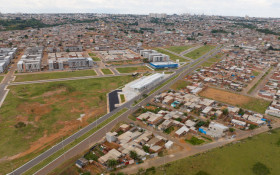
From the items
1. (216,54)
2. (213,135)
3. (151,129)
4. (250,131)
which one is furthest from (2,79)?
(216,54)

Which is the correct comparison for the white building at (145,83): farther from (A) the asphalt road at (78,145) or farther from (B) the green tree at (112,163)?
(B) the green tree at (112,163)

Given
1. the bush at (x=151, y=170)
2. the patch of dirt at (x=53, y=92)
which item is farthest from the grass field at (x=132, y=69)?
the bush at (x=151, y=170)

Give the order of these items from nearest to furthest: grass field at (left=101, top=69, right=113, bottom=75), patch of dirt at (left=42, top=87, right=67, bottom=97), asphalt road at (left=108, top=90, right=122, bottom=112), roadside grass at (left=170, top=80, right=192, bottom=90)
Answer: asphalt road at (left=108, top=90, right=122, bottom=112)
patch of dirt at (left=42, top=87, right=67, bottom=97)
roadside grass at (left=170, top=80, right=192, bottom=90)
grass field at (left=101, top=69, right=113, bottom=75)

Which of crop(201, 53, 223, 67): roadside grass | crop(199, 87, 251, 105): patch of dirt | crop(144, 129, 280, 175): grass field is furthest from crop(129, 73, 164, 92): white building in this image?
crop(201, 53, 223, 67): roadside grass

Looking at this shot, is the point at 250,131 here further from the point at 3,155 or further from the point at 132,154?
the point at 3,155

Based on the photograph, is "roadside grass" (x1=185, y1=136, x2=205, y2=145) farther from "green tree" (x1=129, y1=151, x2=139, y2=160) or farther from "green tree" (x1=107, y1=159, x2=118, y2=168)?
"green tree" (x1=107, y1=159, x2=118, y2=168)

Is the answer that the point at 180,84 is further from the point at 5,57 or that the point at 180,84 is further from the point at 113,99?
the point at 5,57
